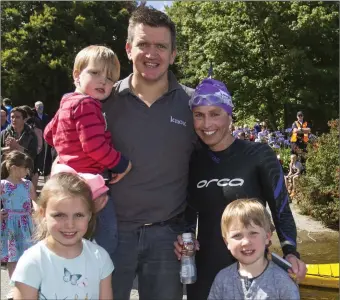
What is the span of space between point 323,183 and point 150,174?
8293 mm

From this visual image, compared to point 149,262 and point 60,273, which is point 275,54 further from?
point 60,273

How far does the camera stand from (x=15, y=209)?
600 cm

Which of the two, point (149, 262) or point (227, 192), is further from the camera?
point (149, 262)

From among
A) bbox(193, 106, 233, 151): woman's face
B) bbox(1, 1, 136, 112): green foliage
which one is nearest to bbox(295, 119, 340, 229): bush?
bbox(193, 106, 233, 151): woman's face

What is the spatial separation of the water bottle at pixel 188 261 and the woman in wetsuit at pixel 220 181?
0.08 metres

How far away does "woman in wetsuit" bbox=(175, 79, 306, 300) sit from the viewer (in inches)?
121

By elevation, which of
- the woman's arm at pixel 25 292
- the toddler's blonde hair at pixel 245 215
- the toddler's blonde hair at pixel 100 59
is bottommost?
the woman's arm at pixel 25 292

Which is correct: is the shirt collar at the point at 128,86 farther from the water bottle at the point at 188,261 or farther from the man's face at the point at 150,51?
the water bottle at the point at 188,261

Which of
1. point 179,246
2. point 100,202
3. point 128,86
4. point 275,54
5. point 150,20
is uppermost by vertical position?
point 275,54

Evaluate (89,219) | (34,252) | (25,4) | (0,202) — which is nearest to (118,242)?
(89,219)

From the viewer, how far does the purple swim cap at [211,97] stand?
3170mm

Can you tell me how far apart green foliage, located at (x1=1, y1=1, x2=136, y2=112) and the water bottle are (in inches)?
970

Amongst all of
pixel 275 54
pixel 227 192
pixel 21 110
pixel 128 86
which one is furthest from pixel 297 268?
pixel 275 54

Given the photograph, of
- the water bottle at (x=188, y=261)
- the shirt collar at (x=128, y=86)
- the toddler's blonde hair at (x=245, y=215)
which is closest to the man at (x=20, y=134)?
the shirt collar at (x=128, y=86)
